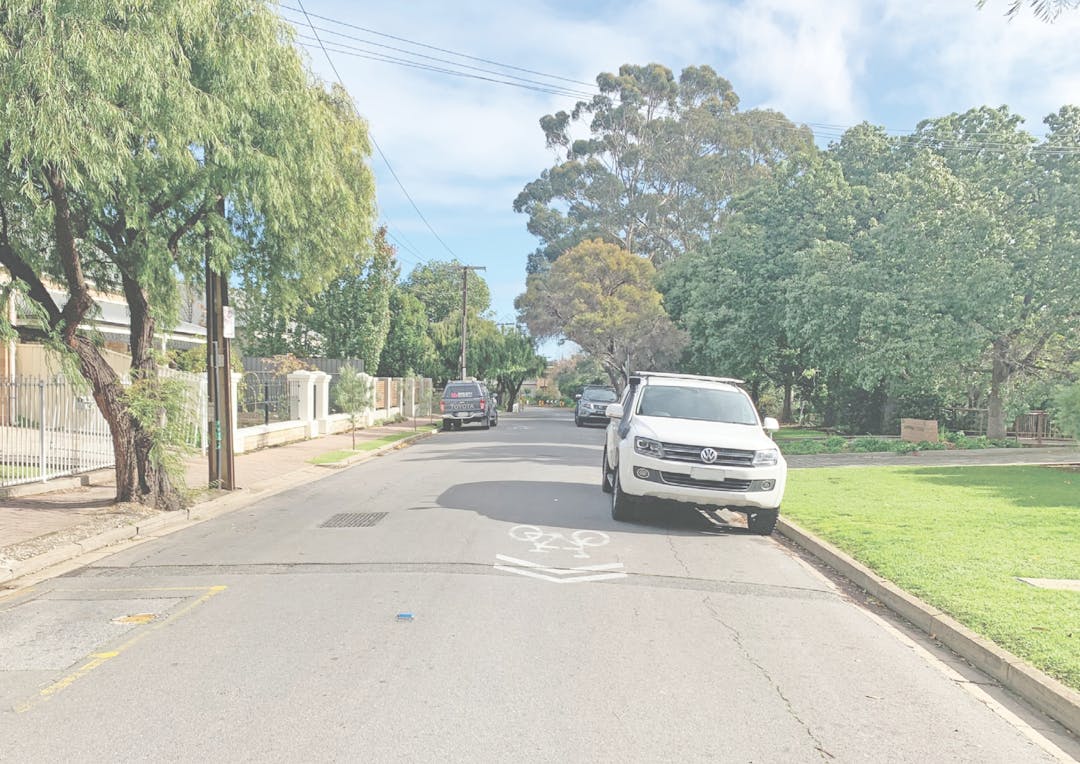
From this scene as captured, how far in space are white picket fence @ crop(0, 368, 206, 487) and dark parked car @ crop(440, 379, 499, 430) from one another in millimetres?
19817

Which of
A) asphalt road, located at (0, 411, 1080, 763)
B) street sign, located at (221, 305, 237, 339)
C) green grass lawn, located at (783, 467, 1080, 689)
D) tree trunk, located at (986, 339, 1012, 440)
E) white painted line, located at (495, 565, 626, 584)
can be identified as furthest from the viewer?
tree trunk, located at (986, 339, 1012, 440)

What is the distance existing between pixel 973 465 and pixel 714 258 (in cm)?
1920

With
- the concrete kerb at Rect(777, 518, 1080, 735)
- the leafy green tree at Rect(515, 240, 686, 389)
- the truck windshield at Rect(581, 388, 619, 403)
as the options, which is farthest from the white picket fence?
the leafy green tree at Rect(515, 240, 686, 389)

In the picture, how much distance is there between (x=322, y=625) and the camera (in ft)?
19.9

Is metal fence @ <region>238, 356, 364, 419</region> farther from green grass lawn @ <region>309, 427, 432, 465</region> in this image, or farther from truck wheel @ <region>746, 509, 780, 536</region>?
truck wheel @ <region>746, 509, 780, 536</region>

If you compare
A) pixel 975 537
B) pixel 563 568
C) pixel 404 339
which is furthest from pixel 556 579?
pixel 404 339

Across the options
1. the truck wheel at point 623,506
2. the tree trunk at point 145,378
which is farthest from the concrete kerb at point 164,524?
the truck wheel at point 623,506

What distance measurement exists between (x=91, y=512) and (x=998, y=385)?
24.3 meters

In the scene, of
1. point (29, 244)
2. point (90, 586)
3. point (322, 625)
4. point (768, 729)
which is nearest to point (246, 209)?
point (29, 244)

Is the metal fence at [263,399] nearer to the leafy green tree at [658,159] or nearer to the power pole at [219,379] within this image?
the power pole at [219,379]

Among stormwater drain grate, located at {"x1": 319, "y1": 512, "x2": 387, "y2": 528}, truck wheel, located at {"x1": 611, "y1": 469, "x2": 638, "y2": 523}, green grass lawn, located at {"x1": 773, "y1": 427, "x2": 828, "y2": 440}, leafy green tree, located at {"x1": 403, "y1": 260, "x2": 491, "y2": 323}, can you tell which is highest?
leafy green tree, located at {"x1": 403, "y1": 260, "x2": 491, "y2": 323}

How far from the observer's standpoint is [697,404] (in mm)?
11828

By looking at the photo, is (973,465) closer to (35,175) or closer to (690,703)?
(690,703)

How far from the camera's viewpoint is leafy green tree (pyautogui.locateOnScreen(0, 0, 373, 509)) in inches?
308
